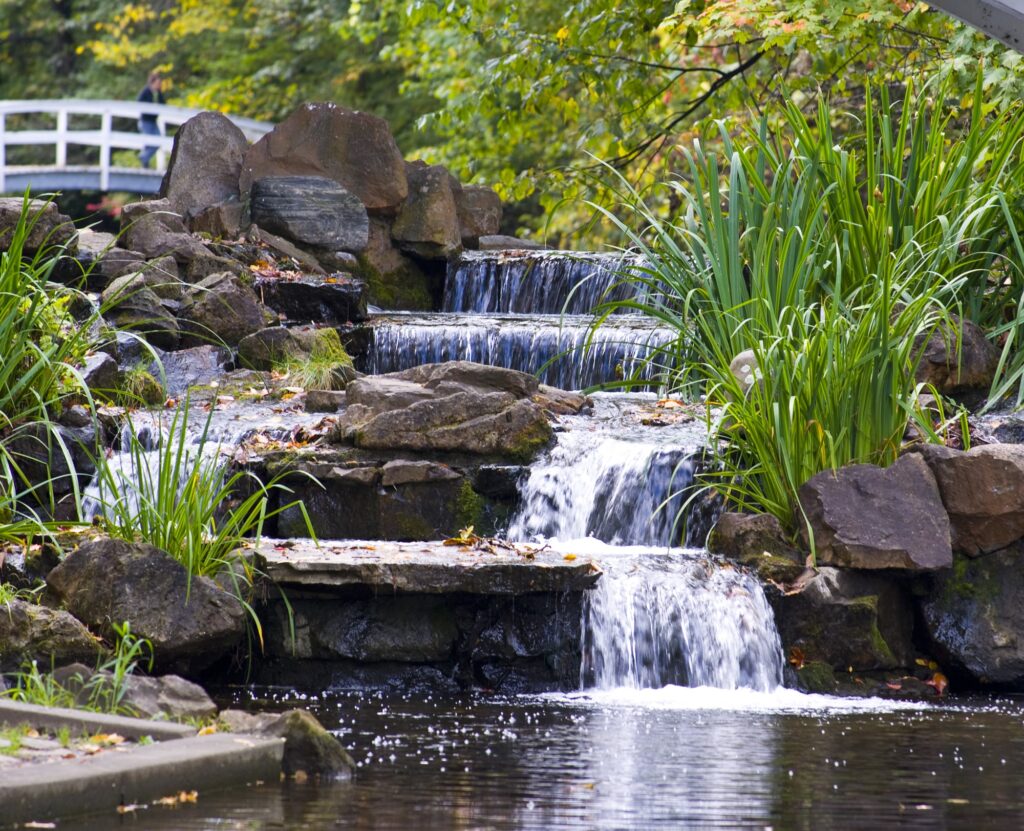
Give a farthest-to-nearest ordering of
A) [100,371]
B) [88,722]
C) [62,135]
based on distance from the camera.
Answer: [62,135] → [100,371] → [88,722]

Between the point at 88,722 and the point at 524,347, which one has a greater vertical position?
the point at 524,347

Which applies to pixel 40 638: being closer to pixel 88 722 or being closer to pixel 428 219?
pixel 88 722

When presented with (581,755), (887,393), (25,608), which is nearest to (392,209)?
(887,393)

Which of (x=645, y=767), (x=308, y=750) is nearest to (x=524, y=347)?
(x=645, y=767)

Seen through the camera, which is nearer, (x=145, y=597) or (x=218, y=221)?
(x=145, y=597)

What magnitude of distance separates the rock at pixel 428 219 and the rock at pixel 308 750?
10.2 metres

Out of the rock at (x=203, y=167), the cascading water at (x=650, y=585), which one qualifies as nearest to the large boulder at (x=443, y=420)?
the cascading water at (x=650, y=585)

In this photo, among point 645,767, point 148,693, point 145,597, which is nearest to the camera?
point 645,767

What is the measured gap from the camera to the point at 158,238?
12.6m

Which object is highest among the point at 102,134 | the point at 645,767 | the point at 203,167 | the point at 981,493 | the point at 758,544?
the point at 102,134

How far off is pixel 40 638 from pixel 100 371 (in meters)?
3.77

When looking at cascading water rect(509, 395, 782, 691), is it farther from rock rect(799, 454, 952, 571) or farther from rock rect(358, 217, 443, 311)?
rock rect(358, 217, 443, 311)

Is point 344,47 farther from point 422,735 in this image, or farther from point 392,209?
point 422,735

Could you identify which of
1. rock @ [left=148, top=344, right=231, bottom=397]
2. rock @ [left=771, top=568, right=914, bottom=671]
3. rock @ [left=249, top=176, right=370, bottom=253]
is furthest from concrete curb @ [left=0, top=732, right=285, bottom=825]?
rock @ [left=249, top=176, right=370, bottom=253]
